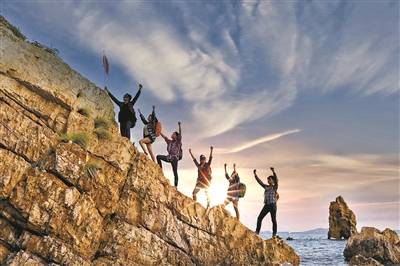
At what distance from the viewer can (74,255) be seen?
602 inches

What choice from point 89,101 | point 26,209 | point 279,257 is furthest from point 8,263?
point 279,257

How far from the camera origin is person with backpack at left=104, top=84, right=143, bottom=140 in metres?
20.2

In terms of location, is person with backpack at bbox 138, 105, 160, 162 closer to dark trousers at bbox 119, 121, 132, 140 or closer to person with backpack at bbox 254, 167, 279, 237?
dark trousers at bbox 119, 121, 132, 140

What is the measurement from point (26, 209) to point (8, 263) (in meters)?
2.04

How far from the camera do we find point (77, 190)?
1603 cm

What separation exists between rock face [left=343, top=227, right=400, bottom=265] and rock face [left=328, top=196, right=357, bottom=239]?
261 ft

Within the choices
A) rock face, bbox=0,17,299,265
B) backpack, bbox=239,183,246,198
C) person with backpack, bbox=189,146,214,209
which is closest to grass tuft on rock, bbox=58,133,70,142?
rock face, bbox=0,17,299,265

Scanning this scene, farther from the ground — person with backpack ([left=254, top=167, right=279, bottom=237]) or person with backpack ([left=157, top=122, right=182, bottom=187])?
person with backpack ([left=157, top=122, right=182, bottom=187])

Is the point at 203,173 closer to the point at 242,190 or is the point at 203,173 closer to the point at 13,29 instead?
the point at 242,190

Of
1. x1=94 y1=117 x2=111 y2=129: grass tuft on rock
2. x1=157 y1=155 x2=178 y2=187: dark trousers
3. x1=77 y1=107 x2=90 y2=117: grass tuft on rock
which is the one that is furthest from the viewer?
x1=157 y1=155 x2=178 y2=187: dark trousers

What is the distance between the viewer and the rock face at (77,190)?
1505 centimetres

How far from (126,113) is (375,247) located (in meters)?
23.5

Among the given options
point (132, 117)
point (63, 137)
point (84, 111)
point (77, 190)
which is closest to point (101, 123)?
point (84, 111)

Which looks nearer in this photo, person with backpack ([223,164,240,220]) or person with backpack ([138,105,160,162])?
person with backpack ([138,105,160,162])
